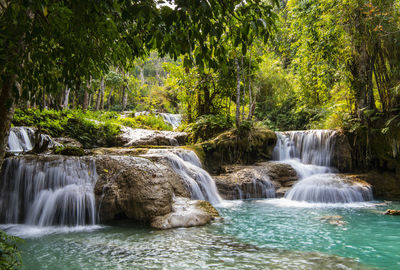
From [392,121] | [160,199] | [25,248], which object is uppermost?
[392,121]

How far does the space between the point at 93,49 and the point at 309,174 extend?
422 inches

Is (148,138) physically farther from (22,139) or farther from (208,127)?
(22,139)

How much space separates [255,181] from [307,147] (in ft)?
14.8

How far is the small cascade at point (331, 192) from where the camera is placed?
29.5 ft

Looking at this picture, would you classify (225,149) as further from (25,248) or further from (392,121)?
(25,248)

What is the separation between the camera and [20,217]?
19.1 feet

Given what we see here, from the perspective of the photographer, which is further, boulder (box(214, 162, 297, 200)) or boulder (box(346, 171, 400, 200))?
boulder (box(346, 171, 400, 200))

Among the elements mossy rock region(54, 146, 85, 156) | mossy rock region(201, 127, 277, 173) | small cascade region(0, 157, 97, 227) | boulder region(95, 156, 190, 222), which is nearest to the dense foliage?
mossy rock region(54, 146, 85, 156)

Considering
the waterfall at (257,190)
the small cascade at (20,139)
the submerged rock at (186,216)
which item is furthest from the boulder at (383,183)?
the small cascade at (20,139)

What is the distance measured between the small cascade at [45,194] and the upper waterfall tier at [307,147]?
9.54 meters

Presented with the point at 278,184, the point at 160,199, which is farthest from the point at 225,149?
the point at 160,199

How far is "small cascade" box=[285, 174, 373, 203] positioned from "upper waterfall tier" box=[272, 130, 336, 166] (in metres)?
2.71

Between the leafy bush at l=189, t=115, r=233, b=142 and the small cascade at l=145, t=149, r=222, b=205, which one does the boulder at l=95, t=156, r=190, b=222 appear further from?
the leafy bush at l=189, t=115, r=233, b=142

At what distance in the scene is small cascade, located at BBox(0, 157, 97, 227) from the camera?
577cm
